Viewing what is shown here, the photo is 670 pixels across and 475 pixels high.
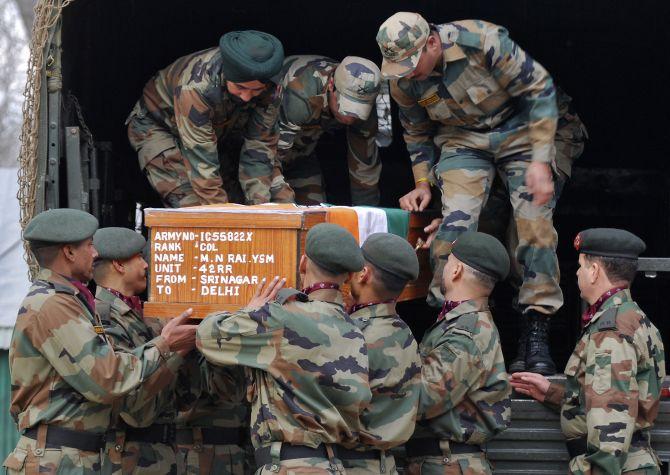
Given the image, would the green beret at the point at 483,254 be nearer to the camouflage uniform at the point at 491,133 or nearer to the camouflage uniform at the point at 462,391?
the camouflage uniform at the point at 462,391

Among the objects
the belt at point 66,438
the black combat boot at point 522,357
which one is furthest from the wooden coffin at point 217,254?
the black combat boot at point 522,357

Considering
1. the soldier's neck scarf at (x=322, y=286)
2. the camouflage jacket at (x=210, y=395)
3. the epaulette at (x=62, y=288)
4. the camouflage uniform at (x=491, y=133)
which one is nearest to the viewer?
the soldier's neck scarf at (x=322, y=286)

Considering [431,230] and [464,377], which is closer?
[464,377]

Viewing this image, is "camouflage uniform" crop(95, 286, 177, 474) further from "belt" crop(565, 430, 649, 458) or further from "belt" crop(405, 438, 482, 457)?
"belt" crop(565, 430, 649, 458)

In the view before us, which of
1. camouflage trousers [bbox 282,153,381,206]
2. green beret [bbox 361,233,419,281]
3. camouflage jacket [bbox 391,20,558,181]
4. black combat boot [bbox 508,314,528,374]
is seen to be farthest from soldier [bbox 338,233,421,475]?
camouflage trousers [bbox 282,153,381,206]

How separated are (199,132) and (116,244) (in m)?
1.16

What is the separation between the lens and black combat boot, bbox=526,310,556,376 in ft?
17.7

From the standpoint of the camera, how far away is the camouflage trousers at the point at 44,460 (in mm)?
4316

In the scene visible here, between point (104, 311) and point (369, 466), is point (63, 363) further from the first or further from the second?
point (369, 466)

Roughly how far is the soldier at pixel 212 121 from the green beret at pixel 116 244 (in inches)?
38.8

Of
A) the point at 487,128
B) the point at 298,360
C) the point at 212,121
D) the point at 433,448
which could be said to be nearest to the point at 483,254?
the point at 433,448

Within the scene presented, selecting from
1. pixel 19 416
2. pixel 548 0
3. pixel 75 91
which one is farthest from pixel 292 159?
pixel 19 416

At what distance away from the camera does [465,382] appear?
4.53 metres

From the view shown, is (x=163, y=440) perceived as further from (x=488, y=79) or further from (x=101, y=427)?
(x=488, y=79)
